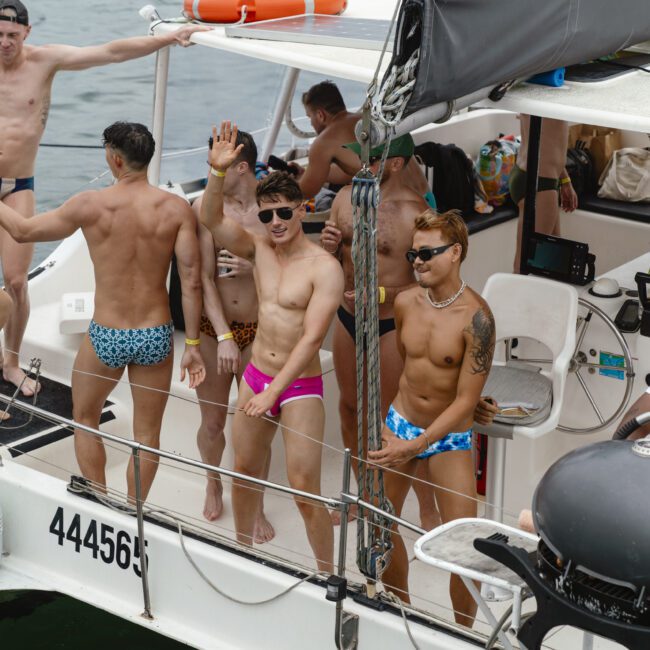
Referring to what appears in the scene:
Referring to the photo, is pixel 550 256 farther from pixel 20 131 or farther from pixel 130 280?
pixel 20 131

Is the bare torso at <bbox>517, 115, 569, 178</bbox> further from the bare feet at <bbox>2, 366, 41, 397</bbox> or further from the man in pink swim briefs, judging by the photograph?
the bare feet at <bbox>2, 366, 41, 397</bbox>

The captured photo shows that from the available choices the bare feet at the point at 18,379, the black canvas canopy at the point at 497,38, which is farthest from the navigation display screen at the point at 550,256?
the bare feet at the point at 18,379

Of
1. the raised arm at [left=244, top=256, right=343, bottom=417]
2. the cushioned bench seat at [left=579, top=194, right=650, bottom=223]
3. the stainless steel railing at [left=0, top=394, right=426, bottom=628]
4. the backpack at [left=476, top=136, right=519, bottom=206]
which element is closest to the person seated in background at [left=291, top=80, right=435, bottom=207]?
the backpack at [left=476, top=136, right=519, bottom=206]

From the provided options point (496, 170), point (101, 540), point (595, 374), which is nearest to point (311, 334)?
point (101, 540)

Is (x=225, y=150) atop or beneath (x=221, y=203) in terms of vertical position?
atop

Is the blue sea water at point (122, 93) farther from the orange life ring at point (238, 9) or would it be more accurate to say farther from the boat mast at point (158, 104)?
the orange life ring at point (238, 9)

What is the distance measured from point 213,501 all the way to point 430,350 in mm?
1272

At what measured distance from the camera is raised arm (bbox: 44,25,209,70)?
5102 mm

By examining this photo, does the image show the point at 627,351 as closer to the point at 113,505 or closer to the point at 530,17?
the point at 530,17

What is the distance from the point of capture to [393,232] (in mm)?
5016

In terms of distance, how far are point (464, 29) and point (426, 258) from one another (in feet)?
2.68

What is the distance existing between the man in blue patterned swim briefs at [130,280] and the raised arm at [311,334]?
1.69 ft

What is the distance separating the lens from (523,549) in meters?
2.96

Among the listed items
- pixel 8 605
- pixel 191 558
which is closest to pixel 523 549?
pixel 191 558
